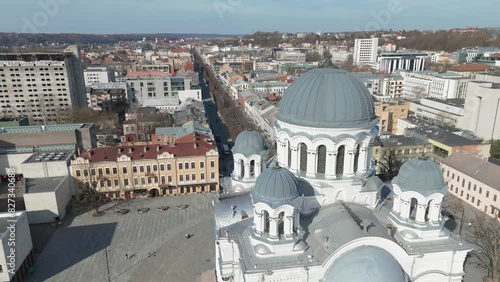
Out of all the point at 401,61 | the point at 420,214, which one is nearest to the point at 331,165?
the point at 420,214

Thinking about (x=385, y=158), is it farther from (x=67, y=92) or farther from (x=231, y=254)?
(x=67, y=92)

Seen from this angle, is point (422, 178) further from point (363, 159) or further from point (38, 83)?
point (38, 83)

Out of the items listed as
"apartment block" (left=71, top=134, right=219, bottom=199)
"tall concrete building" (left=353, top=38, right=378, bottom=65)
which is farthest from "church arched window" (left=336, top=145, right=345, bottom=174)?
"tall concrete building" (left=353, top=38, right=378, bottom=65)

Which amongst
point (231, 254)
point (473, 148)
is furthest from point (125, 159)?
point (473, 148)

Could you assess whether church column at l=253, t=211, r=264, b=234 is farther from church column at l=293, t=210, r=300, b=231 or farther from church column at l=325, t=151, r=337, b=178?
church column at l=325, t=151, r=337, b=178

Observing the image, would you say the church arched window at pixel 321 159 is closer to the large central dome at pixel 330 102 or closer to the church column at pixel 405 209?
the large central dome at pixel 330 102
